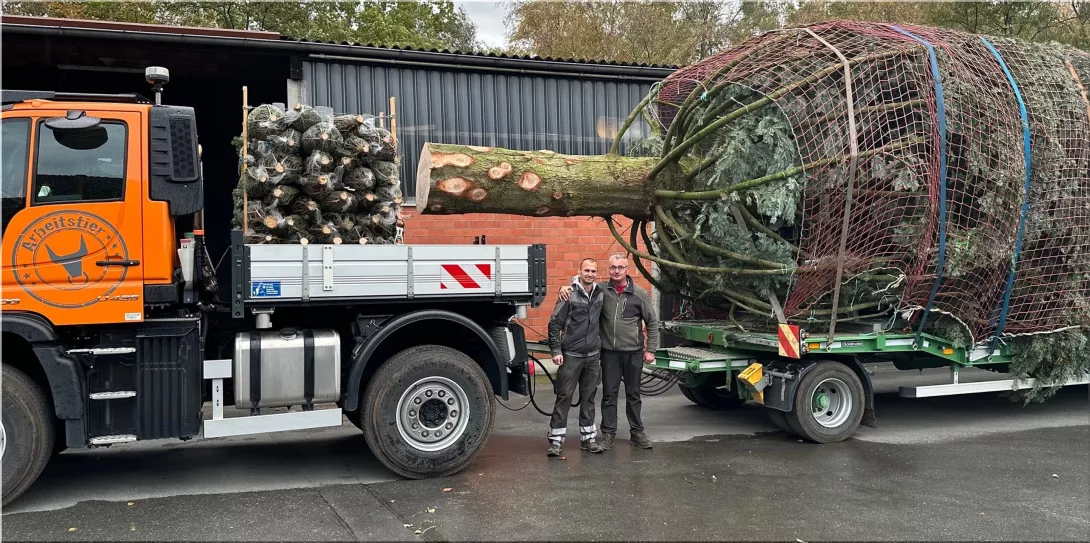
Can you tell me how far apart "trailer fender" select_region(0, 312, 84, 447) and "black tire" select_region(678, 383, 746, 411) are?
5740 mm

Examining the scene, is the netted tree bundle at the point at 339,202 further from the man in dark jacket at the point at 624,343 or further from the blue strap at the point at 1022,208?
the blue strap at the point at 1022,208

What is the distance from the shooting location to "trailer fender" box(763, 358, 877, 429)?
300 inches

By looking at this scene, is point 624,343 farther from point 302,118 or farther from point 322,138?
point 302,118

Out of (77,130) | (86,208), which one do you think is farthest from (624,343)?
(77,130)

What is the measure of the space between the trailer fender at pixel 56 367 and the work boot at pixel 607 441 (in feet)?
12.9

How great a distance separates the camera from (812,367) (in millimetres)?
7703

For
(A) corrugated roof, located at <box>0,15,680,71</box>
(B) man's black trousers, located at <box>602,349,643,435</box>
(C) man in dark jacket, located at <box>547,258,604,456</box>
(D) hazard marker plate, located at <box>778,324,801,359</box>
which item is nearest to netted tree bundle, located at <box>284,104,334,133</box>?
(C) man in dark jacket, located at <box>547,258,604,456</box>

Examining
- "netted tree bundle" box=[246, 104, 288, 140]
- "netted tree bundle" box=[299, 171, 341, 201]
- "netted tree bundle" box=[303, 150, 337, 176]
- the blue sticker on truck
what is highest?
"netted tree bundle" box=[246, 104, 288, 140]

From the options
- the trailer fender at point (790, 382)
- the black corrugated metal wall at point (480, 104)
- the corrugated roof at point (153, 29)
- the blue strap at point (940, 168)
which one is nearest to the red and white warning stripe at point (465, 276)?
the trailer fender at point (790, 382)

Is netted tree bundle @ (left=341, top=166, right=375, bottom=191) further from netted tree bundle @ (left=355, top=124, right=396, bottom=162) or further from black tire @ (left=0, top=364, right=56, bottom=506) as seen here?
black tire @ (left=0, top=364, right=56, bottom=506)

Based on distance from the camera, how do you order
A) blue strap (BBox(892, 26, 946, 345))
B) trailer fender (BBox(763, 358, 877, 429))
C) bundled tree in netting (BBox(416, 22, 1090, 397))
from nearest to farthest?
blue strap (BBox(892, 26, 946, 345)) < bundled tree in netting (BBox(416, 22, 1090, 397)) < trailer fender (BBox(763, 358, 877, 429))

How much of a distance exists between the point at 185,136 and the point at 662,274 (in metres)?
5.05

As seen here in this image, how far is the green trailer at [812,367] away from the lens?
7.66 metres

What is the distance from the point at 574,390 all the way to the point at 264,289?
271cm
